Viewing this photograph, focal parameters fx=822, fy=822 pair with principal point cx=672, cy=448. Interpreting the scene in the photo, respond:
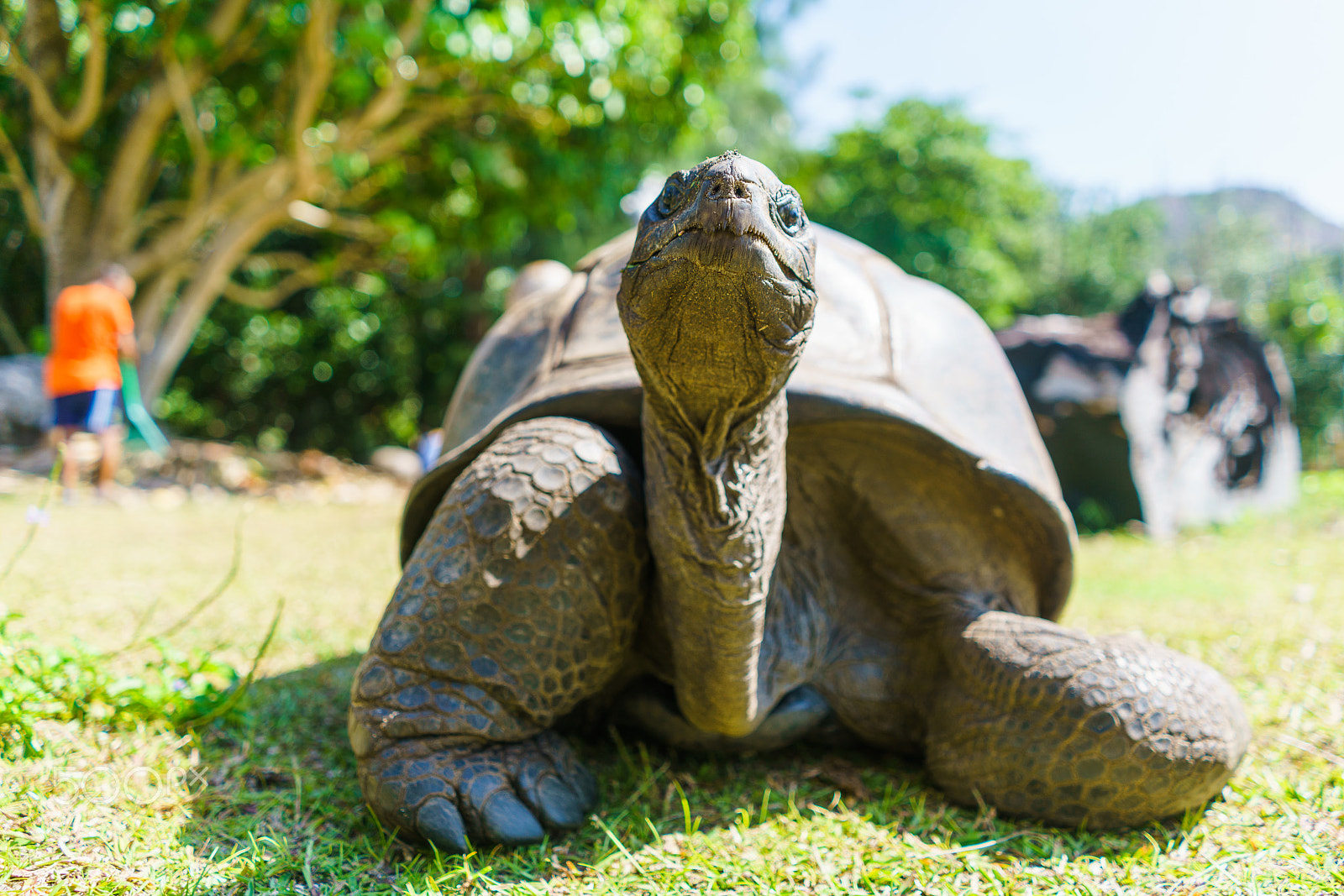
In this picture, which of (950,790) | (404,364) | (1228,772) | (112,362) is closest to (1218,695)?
(1228,772)

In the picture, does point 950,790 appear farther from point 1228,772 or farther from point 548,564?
point 548,564

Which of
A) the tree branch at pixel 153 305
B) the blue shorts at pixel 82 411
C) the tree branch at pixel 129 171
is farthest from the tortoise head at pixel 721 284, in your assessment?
the tree branch at pixel 153 305

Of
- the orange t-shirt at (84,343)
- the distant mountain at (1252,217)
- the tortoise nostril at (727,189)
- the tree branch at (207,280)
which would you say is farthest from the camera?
the distant mountain at (1252,217)

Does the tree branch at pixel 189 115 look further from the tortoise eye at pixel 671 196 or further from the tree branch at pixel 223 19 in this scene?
the tortoise eye at pixel 671 196

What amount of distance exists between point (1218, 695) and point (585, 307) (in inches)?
57.7

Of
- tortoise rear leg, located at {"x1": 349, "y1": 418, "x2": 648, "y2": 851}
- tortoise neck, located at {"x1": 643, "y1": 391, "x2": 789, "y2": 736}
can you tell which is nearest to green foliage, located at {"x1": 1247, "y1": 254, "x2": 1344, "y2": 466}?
tortoise neck, located at {"x1": 643, "y1": 391, "x2": 789, "y2": 736}

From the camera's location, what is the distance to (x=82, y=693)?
1.60 meters

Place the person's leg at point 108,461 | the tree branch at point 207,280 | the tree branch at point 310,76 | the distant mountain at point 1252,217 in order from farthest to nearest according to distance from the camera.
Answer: the distant mountain at point 1252,217 → the tree branch at point 207,280 → the tree branch at point 310,76 → the person's leg at point 108,461

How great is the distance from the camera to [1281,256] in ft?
63.3

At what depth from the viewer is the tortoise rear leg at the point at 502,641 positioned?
1.33 m

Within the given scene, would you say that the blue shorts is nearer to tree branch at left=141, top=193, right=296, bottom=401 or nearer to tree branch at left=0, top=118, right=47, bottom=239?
tree branch at left=141, top=193, right=296, bottom=401

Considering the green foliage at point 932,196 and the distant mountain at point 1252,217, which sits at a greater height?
the distant mountain at point 1252,217

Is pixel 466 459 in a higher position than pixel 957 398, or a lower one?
lower

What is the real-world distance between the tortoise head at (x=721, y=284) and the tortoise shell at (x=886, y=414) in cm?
45
